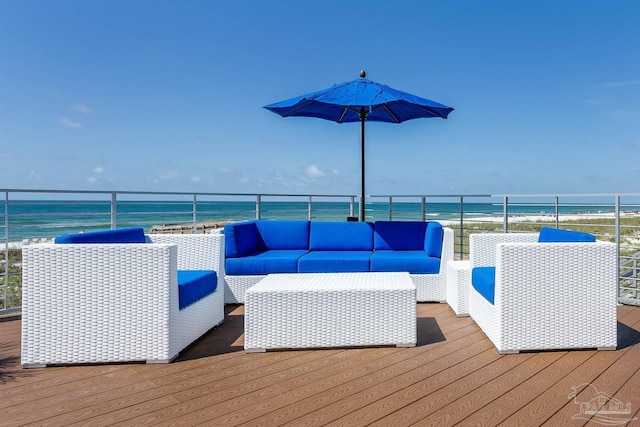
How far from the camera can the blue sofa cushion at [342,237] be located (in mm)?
3559

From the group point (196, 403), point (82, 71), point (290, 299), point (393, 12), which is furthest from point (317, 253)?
point (82, 71)

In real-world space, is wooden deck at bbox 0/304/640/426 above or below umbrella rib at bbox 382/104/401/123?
below

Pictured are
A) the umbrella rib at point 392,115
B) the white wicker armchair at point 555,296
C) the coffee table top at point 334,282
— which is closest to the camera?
the white wicker armchair at point 555,296

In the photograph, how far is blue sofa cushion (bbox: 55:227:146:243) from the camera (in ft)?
6.63

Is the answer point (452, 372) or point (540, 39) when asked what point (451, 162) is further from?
point (452, 372)

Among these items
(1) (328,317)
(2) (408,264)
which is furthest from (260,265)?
(2) (408,264)

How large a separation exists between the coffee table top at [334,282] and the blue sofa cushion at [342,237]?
3.31 feet

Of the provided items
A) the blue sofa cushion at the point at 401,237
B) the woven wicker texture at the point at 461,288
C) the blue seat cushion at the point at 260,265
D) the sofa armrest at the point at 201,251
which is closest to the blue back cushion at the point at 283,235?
the blue seat cushion at the point at 260,265

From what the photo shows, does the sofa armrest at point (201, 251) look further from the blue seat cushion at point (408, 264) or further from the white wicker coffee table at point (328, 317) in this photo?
the blue seat cushion at point (408, 264)

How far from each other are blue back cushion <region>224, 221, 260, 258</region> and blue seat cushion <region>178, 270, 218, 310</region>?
572mm

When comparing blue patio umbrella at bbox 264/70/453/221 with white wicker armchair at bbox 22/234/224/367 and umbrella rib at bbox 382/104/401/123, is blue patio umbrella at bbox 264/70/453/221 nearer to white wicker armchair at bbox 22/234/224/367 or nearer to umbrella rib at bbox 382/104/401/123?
umbrella rib at bbox 382/104/401/123

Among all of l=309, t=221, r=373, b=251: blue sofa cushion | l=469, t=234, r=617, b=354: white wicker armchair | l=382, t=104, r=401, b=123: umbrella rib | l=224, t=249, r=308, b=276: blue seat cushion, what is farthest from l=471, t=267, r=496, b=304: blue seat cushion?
l=382, t=104, r=401, b=123: umbrella rib

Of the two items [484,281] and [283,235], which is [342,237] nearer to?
[283,235]

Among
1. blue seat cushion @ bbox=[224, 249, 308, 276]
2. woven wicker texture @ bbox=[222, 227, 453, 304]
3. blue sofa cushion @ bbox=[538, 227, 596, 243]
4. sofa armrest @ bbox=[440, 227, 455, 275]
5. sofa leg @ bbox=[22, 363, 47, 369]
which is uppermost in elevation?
blue sofa cushion @ bbox=[538, 227, 596, 243]
